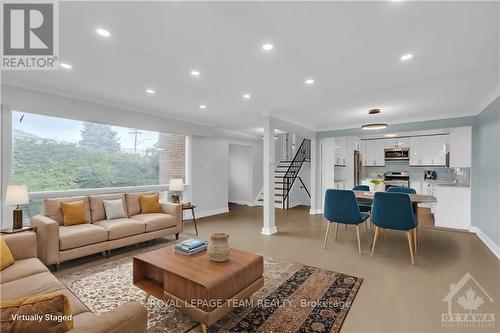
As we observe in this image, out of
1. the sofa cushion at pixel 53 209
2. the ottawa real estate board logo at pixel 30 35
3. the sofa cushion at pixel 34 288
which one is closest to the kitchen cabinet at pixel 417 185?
the sofa cushion at pixel 34 288

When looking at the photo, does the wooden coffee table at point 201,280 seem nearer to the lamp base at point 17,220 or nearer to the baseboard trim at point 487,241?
the lamp base at point 17,220

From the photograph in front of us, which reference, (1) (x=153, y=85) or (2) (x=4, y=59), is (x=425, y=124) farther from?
(2) (x=4, y=59)

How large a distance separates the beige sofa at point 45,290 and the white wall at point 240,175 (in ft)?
21.4

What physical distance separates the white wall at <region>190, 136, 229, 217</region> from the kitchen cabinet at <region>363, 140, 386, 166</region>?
5.08 metres

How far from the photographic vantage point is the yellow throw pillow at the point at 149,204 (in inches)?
175

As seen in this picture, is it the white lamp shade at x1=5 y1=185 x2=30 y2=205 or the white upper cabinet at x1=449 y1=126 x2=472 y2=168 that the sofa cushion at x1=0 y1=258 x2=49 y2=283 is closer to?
the white lamp shade at x1=5 y1=185 x2=30 y2=205

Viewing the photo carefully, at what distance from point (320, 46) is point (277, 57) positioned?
45 centimetres

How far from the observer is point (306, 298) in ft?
7.99

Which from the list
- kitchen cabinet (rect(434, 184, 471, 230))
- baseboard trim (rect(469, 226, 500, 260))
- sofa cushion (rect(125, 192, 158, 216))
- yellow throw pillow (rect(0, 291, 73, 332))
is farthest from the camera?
kitchen cabinet (rect(434, 184, 471, 230))

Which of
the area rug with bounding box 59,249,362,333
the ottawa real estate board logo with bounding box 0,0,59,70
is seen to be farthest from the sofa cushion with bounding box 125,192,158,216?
the ottawa real estate board logo with bounding box 0,0,59,70

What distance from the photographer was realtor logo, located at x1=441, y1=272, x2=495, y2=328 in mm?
2125

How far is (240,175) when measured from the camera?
29.2 feet

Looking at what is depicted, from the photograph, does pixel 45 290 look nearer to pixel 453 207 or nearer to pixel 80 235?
pixel 80 235

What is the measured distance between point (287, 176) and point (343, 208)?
173 inches
